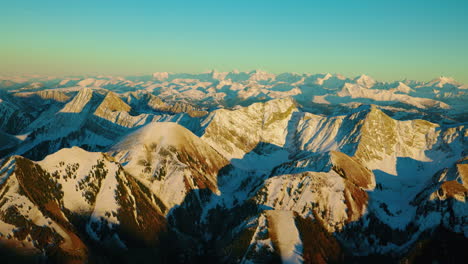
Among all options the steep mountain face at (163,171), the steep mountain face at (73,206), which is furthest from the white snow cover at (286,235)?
the steep mountain face at (163,171)

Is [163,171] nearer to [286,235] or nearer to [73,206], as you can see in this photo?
[73,206]

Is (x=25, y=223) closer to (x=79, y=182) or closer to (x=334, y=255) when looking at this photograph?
(x=79, y=182)

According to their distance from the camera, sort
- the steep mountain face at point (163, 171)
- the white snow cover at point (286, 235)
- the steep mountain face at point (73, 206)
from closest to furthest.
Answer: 1. the steep mountain face at point (73, 206)
2. the white snow cover at point (286, 235)
3. the steep mountain face at point (163, 171)

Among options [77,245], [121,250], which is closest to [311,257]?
[121,250]

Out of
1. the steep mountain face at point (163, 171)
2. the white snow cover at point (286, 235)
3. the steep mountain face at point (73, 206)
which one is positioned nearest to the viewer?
the steep mountain face at point (73, 206)

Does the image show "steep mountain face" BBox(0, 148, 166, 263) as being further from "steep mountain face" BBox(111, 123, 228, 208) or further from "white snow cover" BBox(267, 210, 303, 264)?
"white snow cover" BBox(267, 210, 303, 264)

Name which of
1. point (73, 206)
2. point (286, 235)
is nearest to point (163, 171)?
point (73, 206)

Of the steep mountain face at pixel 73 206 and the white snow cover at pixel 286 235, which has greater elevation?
the steep mountain face at pixel 73 206

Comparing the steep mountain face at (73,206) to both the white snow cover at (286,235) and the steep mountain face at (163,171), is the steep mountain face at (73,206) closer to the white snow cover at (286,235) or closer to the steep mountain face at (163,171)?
the steep mountain face at (163,171)

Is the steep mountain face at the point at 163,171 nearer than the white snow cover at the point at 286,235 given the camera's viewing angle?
No

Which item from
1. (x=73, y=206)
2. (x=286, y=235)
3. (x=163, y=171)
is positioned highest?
(x=73, y=206)

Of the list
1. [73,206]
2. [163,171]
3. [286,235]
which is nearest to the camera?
[286,235]
